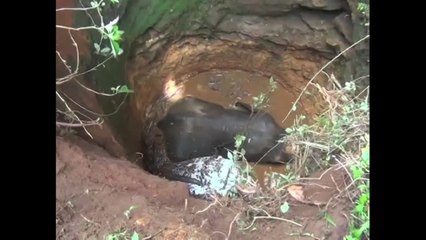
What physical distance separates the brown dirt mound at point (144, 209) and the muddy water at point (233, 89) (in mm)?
2488

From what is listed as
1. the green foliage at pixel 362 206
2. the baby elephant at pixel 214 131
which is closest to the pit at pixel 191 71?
the baby elephant at pixel 214 131

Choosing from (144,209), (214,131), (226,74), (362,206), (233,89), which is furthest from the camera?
(226,74)

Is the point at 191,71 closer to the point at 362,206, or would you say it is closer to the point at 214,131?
the point at 214,131

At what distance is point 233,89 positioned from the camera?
5246 millimetres

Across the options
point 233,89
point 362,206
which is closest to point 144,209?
point 362,206

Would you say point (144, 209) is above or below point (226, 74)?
above

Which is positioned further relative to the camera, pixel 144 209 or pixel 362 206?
pixel 144 209


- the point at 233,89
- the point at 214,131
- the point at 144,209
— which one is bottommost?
the point at 214,131

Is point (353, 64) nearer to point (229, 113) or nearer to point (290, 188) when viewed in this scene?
point (229, 113)

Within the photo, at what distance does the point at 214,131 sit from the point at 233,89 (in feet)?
2.00
